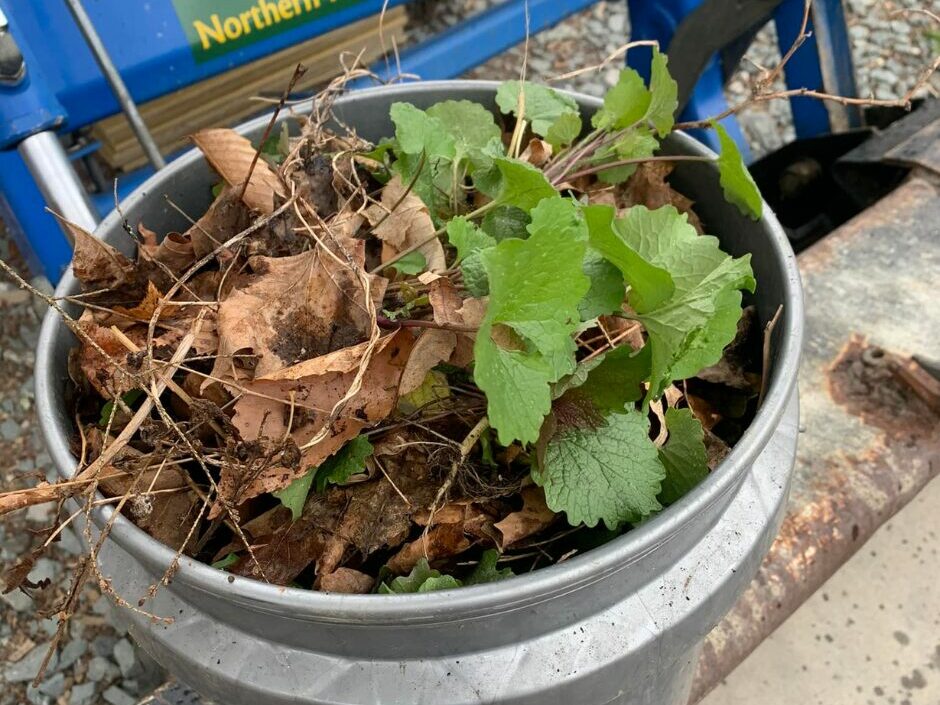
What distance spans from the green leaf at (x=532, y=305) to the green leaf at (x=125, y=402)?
0.31 metres

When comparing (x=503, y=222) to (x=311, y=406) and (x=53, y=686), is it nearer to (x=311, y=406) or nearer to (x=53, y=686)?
(x=311, y=406)

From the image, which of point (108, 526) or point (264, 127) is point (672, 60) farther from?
point (108, 526)

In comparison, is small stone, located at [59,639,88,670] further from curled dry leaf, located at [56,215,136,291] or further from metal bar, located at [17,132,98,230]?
curled dry leaf, located at [56,215,136,291]

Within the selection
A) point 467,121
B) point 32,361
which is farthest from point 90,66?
point 32,361

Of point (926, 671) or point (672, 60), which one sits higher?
point (672, 60)

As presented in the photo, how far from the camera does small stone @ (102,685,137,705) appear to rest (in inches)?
50.0

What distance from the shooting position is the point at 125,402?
635 millimetres

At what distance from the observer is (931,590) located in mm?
1289

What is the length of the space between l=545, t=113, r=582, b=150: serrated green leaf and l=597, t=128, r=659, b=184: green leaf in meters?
0.04

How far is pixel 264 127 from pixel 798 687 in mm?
1046

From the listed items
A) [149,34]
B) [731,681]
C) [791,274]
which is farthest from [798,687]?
[149,34]

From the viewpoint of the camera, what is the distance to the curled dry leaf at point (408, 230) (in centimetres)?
65

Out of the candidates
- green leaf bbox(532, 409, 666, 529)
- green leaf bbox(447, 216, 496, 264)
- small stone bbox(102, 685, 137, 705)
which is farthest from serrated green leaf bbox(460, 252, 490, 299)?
small stone bbox(102, 685, 137, 705)

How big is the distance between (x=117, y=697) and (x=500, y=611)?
3.30 feet
